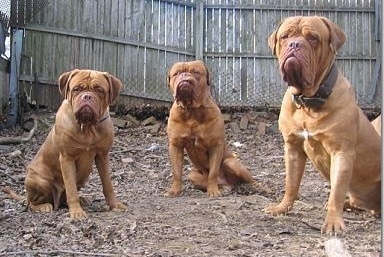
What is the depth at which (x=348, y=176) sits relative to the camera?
3811 mm

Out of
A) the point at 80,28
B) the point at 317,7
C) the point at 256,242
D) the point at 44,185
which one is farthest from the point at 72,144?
the point at 317,7

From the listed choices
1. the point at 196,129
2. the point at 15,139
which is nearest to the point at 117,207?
the point at 196,129

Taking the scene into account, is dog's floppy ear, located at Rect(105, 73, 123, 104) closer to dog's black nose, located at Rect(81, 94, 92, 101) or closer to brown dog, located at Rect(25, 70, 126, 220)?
brown dog, located at Rect(25, 70, 126, 220)

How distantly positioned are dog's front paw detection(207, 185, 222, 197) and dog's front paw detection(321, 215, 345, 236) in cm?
199

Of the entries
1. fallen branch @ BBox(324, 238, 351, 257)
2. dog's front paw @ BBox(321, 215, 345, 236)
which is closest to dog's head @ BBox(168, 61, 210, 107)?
dog's front paw @ BBox(321, 215, 345, 236)

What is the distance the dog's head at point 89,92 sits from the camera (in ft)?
14.1

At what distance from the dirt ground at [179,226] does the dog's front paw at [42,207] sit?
0.24ft

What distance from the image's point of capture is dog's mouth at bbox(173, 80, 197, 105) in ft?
18.9

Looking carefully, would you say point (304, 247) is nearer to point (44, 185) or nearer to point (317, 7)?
point (44, 185)

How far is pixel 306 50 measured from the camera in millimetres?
3812

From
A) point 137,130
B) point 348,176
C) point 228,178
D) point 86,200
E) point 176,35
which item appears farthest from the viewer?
point 176,35

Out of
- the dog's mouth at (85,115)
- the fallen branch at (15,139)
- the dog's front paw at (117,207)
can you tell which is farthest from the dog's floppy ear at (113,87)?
the fallen branch at (15,139)

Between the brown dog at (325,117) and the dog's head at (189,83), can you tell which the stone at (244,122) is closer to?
the dog's head at (189,83)

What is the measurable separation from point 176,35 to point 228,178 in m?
5.66
